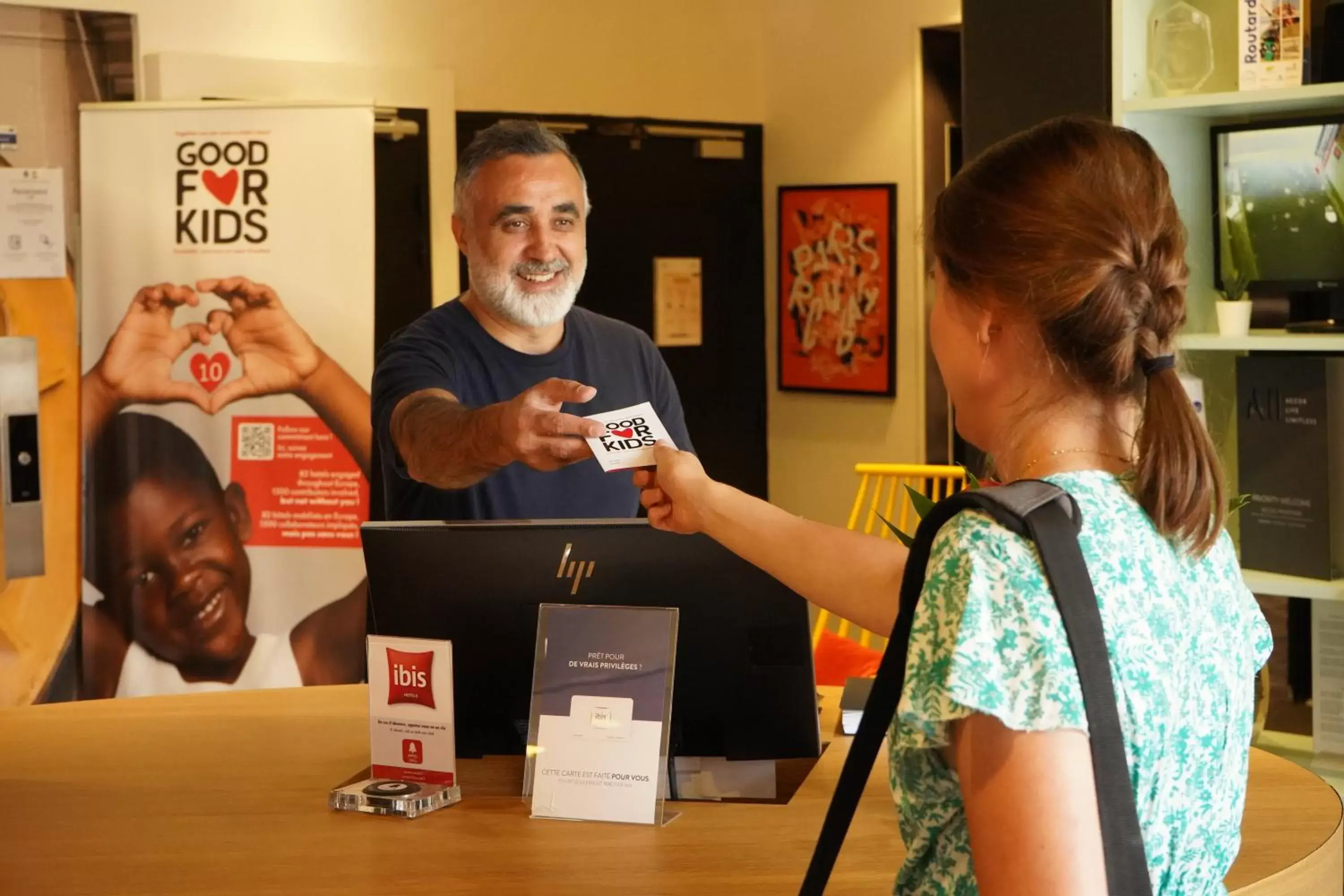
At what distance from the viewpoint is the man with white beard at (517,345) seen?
2.83 m

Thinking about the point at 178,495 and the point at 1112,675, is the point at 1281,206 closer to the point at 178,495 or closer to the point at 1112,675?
the point at 1112,675

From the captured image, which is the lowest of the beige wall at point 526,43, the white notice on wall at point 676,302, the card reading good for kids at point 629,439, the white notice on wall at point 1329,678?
the white notice on wall at point 1329,678

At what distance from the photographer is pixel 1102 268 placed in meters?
1.19

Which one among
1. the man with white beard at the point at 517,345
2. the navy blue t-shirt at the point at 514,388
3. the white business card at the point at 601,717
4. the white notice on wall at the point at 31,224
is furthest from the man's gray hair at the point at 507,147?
the white notice on wall at the point at 31,224

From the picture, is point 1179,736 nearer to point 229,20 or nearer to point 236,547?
point 236,547

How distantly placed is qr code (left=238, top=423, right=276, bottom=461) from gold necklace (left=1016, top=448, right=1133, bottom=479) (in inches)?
136

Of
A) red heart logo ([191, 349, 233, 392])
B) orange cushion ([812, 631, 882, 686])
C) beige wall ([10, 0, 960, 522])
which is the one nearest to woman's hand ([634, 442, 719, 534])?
orange cushion ([812, 631, 882, 686])

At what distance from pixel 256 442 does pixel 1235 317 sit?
2.65 m

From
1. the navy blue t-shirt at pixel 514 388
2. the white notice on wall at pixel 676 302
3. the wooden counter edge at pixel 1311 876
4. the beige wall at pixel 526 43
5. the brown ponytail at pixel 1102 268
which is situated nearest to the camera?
the brown ponytail at pixel 1102 268

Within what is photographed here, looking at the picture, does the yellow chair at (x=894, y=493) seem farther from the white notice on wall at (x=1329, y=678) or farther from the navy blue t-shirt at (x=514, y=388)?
the white notice on wall at (x=1329, y=678)

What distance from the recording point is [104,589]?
14.4ft

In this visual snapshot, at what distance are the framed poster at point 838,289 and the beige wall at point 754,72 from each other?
0.05 meters

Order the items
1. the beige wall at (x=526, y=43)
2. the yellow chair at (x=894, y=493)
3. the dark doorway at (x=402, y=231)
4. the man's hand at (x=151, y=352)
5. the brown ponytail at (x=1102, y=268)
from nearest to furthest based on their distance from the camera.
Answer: the brown ponytail at (x=1102, y=268)
the yellow chair at (x=894, y=493)
the man's hand at (x=151, y=352)
the beige wall at (x=526, y=43)
the dark doorway at (x=402, y=231)

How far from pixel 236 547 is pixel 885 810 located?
2.92m
